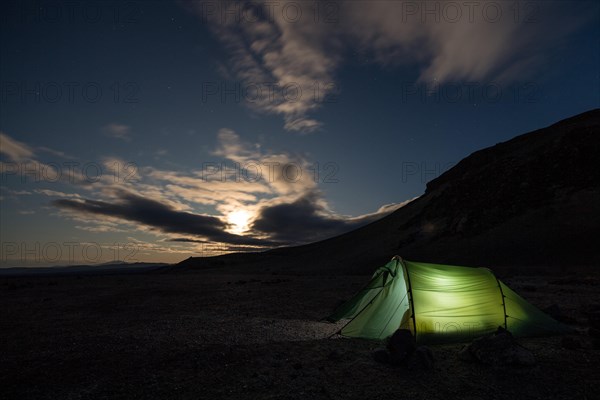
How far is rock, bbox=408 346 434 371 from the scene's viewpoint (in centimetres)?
810

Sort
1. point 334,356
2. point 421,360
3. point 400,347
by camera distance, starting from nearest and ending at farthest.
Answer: point 421,360, point 400,347, point 334,356

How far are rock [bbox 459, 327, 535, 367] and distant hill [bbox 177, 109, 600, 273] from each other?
41.6 meters

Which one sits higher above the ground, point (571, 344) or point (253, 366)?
point (253, 366)

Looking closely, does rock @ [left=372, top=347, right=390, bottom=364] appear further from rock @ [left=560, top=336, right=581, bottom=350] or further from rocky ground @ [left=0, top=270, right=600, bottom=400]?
rock @ [left=560, top=336, right=581, bottom=350]

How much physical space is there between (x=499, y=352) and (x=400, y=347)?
2.31m

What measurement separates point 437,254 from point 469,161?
54.0 metres

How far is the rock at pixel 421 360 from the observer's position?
26.6 feet

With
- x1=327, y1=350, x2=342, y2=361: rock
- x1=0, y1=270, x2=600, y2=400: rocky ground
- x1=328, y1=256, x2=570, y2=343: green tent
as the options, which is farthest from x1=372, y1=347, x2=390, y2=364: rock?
x1=328, y1=256, x2=570, y2=343: green tent

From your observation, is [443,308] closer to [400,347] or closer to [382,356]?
[400,347]

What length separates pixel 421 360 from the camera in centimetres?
822

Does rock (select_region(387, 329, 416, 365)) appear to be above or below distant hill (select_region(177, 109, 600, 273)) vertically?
below

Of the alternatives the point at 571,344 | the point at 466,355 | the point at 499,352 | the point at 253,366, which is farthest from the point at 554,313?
the point at 253,366

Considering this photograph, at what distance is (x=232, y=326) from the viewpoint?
13719 millimetres

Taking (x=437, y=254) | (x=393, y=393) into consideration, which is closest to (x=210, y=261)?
(x=437, y=254)
